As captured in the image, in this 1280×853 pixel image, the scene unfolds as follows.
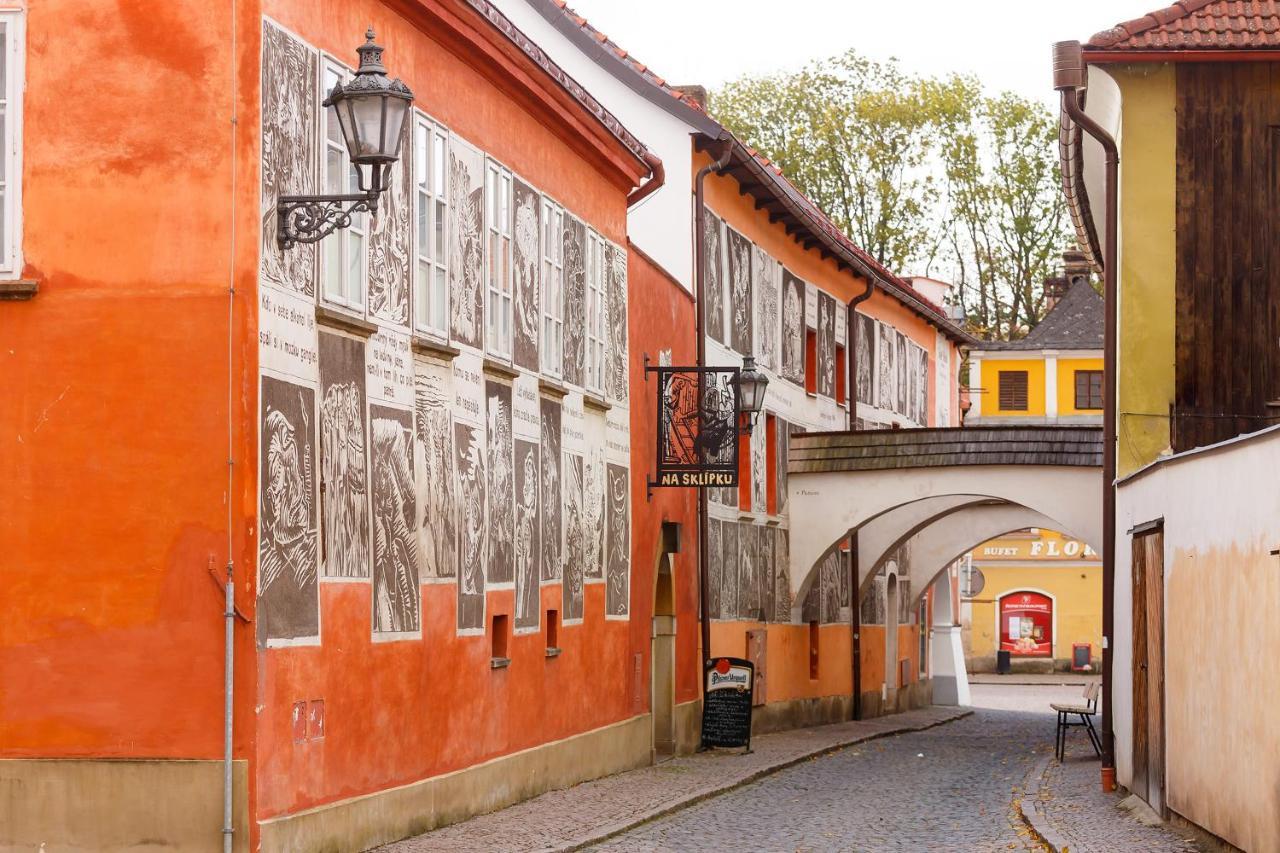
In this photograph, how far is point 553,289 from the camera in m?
19.0

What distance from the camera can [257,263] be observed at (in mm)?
11938

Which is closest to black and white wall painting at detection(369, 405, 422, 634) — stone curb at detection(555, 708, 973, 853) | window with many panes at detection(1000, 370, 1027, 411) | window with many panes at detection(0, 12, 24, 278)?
stone curb at detection(555, 708, 973, 853)

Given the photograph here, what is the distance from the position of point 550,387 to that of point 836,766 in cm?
738

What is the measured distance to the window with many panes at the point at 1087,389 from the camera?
197ft

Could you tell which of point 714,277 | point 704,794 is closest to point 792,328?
→ point 714,277

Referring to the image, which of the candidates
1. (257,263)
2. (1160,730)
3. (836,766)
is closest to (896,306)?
(836,766)

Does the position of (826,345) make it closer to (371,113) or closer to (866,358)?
(866,358)

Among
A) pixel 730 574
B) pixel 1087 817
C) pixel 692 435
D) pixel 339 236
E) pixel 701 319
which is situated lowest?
pixel 1087 817

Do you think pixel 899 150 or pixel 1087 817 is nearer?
pixel 1087 817

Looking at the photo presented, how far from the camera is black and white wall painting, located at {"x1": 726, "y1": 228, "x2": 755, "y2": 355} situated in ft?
94.1

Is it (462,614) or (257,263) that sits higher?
(257,263)

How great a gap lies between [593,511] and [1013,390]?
4117 cm

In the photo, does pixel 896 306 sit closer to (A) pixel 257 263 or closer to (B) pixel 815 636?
(B) pixel 815 636

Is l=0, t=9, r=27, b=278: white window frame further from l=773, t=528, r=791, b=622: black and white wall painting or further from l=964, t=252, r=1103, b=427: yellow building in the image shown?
l=964, t=252, r=1103, b=427: yellow building
